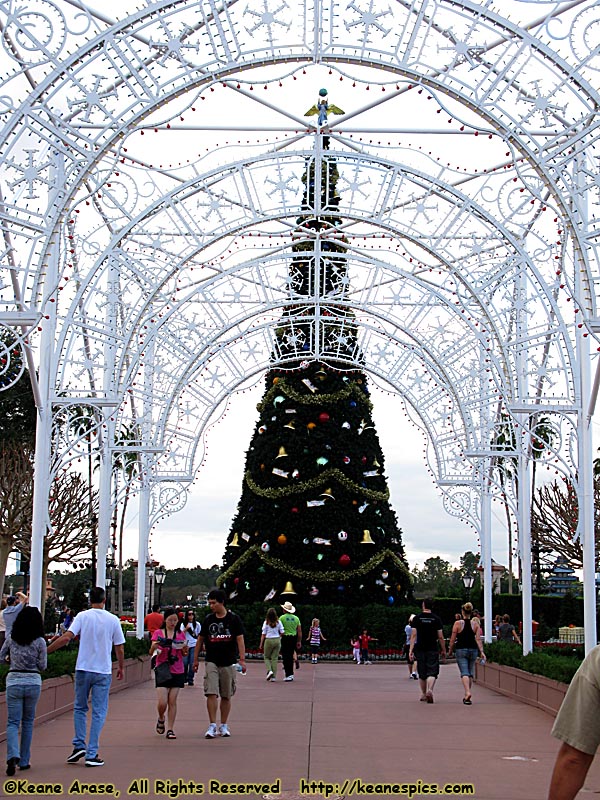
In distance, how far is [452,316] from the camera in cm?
2567

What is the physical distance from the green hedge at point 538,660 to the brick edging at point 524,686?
0.08 metres

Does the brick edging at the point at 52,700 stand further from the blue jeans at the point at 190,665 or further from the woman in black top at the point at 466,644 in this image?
the woman in black top at the point at 466,644

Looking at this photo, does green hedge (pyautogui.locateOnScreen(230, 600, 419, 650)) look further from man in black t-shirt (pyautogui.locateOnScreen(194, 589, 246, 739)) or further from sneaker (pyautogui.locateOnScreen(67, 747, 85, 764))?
sneaker (pyautogui.locateOnScreen(67, 747, 85, 764))

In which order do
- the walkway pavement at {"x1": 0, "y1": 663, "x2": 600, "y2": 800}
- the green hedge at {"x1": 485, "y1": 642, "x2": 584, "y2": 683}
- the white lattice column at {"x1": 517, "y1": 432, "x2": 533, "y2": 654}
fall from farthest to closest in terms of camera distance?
1. the white lattice column at {"x1": 517, "y1": 432, "x2": 533, "y2": 654}
2. the green hedge at {"x1": 485, "y1": 642, "x2": 584, "y2": 683}
3. the walkway pavement at {"x1": 0, "y1": 663, "x2": 600, "y2": 800}

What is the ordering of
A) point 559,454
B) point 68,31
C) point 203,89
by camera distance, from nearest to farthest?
1. point 68,31
2. point 203,89
3. point 559,454

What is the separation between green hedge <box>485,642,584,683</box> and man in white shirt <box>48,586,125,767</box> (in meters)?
6.12

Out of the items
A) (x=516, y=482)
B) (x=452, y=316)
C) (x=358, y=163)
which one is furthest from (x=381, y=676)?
(x=358, y=163)

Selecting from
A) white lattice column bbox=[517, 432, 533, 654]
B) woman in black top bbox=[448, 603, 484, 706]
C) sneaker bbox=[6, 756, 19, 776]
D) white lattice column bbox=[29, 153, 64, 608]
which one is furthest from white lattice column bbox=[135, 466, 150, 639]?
sneaker bbox=[6, 756, 19, 776]

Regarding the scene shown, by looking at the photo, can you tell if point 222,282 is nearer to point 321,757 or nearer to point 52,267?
point 52,267

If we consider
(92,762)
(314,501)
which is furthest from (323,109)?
(314,501)

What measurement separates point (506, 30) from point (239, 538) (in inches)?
869

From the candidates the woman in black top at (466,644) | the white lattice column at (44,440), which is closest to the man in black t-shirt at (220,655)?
the white lattice column at (44,440)

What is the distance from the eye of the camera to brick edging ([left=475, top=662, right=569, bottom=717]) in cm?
1503

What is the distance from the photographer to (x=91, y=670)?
10289 mm
